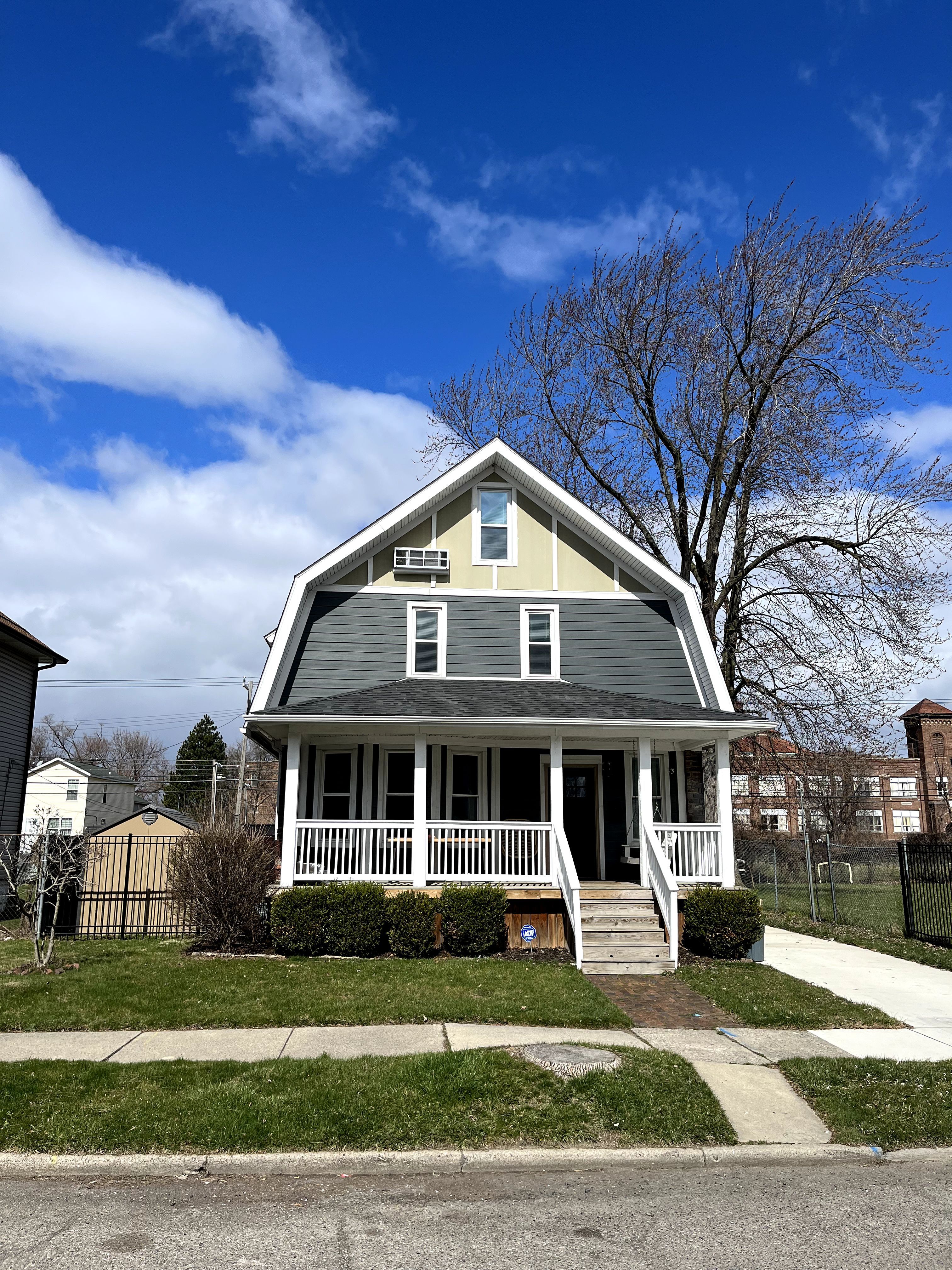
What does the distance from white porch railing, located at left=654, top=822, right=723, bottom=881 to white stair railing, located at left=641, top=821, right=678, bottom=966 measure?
0.19 meters

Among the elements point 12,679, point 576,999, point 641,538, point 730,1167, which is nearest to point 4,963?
point 576,999

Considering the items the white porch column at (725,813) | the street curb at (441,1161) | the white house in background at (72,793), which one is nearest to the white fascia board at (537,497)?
the white porch column at (725,813)

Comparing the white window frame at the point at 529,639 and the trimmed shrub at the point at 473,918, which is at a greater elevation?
the white window frame at the point at 529,639

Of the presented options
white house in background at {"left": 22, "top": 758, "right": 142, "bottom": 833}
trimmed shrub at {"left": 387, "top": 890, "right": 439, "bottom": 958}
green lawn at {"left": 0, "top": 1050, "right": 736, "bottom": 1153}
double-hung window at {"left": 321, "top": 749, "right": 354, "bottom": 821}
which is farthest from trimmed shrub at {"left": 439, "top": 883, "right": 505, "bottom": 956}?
white house in background at {"left": 22, "top": 758, "right": 142, "bottom": 833}

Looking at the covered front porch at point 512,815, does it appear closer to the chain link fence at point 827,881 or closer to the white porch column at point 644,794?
the white porch column at point 644,794

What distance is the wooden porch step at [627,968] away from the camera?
476 inches

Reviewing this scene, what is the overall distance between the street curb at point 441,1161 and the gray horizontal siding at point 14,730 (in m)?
17.9

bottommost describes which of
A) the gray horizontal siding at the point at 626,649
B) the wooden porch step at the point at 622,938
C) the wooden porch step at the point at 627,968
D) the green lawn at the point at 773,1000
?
the green lawn at the point at 773,1000

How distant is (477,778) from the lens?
16188 millimetres

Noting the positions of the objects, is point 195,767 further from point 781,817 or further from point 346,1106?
point 346,1106

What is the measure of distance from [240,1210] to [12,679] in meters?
20.2

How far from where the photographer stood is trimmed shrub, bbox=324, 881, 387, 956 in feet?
42.1

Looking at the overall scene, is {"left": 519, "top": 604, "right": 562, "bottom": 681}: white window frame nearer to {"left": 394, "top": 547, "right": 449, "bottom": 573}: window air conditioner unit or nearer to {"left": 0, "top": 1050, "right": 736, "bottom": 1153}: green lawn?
{"left": 394, "top": 547, "right": 449, "bottom": 573}: window air conditioner unit

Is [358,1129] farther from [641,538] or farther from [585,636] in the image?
[641,538]
